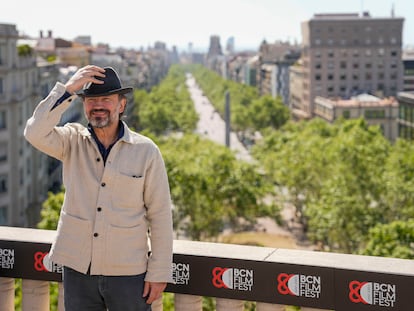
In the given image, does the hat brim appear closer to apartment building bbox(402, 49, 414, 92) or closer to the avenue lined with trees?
the avenue lined with trees

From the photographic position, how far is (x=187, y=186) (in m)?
39.3

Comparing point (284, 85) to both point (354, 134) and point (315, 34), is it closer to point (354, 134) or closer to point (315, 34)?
point (315, 34)

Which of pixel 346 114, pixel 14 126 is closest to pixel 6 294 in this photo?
pixel 14 126

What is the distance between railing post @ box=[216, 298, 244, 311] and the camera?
6.36 meters

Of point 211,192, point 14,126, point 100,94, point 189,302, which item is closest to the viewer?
point 100,94

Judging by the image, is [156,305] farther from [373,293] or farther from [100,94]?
[100,94]

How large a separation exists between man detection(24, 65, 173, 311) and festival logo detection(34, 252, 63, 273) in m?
0.89

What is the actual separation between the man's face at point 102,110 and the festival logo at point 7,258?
195 centimetres

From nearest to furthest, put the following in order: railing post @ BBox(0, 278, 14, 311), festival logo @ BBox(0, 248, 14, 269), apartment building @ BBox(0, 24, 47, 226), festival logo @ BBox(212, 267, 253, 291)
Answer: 1. festival logo @ BBox(212, 267, 253, 291)
2. festival logo @ BBox(0, 248, 14, 269)
3. railing post @ BBox(0, 278, 14, 311)
4. apartment building @ BBox(0, 24, 47, 226)

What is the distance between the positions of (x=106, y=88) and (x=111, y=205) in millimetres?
962

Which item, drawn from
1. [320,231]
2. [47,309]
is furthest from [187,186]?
[47,309]

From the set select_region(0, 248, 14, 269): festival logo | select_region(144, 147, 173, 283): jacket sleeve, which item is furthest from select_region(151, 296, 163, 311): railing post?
select_region(0, 248, 14, 269): festival logo

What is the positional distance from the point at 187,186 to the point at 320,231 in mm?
8092

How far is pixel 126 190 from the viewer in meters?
5.67
